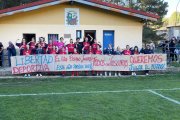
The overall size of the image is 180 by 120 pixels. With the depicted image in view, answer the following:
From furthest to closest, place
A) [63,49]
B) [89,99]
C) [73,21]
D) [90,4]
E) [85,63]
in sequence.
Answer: [73,21], [90,4], [63,49], [85,63], [89,99]

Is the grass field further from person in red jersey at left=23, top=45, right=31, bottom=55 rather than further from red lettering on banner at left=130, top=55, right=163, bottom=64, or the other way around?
person in red jersey at left=23, top=45, right=31, bottom=55

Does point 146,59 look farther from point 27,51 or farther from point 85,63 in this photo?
point 27,51

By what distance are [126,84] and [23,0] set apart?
30634 mm

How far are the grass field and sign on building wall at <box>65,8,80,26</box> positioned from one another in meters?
6.61

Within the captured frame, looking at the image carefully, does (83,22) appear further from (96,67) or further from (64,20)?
(96,67)

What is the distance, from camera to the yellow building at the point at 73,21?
20719mm

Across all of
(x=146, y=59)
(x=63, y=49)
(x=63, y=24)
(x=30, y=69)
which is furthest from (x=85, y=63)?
(x=63, y=24)

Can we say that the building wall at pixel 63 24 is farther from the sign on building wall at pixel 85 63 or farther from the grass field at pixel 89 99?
the grass field at pixel 89 99

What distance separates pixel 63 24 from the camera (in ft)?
70.2

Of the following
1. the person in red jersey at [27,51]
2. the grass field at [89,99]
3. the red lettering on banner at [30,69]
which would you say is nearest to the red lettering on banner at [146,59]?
the grass field at [89,99]

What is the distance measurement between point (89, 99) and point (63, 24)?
36.9 feet

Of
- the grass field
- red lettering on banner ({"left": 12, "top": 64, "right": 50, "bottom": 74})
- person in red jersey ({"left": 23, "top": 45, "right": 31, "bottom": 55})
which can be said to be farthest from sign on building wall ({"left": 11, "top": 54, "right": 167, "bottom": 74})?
the grass field

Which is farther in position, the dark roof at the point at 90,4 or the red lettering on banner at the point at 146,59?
the dark roof at the point at 90,4

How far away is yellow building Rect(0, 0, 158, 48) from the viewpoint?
20.7m
